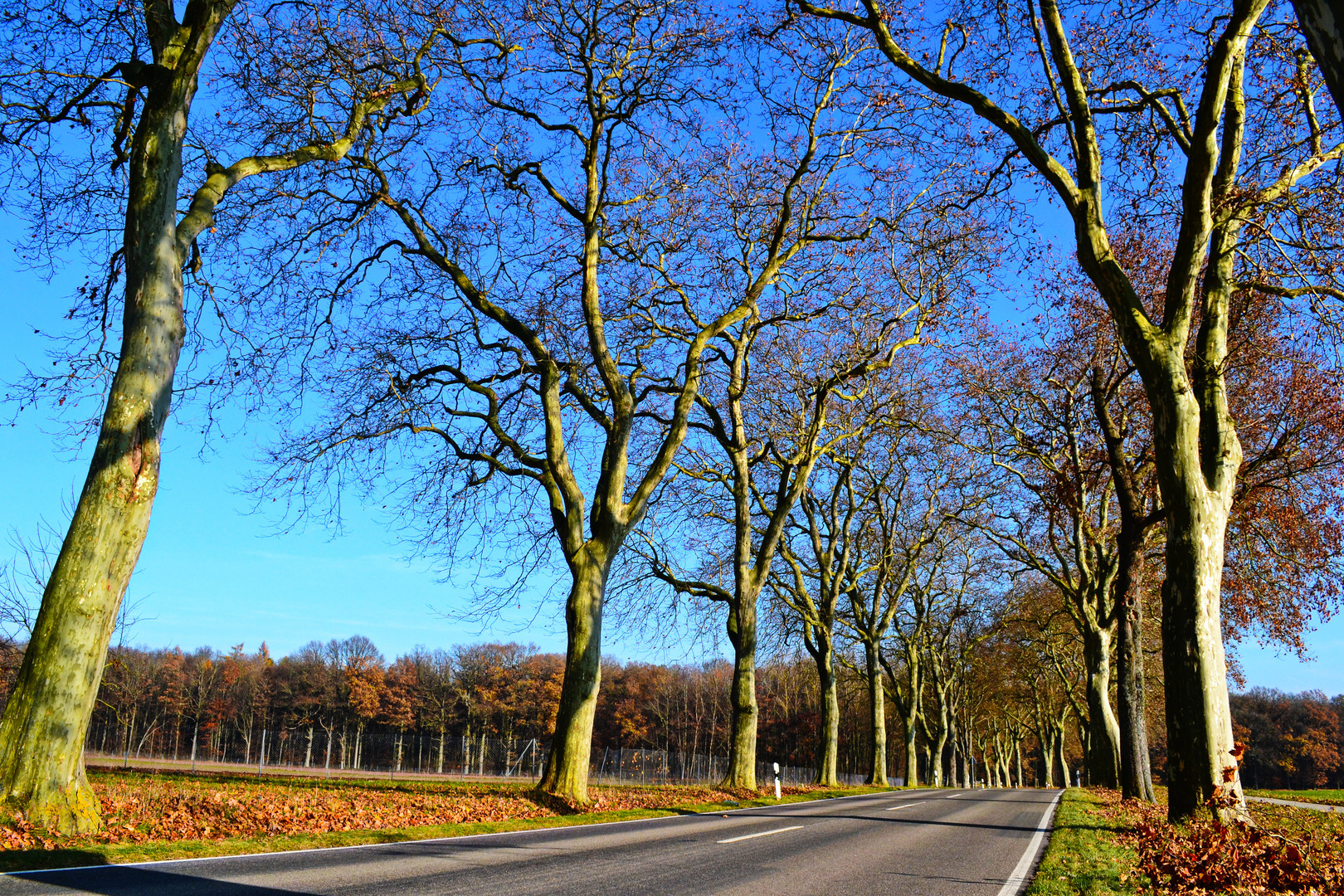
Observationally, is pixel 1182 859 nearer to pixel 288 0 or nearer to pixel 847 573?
pixel 288 0

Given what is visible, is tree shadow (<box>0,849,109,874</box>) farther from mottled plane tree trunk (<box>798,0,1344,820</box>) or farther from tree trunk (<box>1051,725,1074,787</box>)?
tree trunk (<box>1051,725,1074,787</box>)

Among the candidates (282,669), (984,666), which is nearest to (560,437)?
(984,666)

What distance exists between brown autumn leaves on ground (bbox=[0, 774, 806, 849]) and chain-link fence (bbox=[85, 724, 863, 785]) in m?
38.1

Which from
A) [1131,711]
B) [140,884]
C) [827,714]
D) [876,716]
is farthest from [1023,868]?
[876,716]

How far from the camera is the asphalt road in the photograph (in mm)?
5820

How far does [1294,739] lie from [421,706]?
89569 mm

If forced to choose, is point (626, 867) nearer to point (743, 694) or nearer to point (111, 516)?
point (111, 516)

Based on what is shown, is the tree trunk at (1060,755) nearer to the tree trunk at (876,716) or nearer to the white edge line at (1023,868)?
the tree trunk at (876,716)

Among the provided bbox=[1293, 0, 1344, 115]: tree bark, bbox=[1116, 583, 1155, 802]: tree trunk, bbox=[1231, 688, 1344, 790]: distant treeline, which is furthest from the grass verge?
bbox=[1231, 688, 1344, 790]: distant treeline

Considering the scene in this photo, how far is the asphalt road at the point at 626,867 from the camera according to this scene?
582 centimetres

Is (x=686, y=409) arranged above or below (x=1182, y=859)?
above

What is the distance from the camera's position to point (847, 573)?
31.7 meters

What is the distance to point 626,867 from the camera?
23.7 feet

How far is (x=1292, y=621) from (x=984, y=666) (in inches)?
1159
